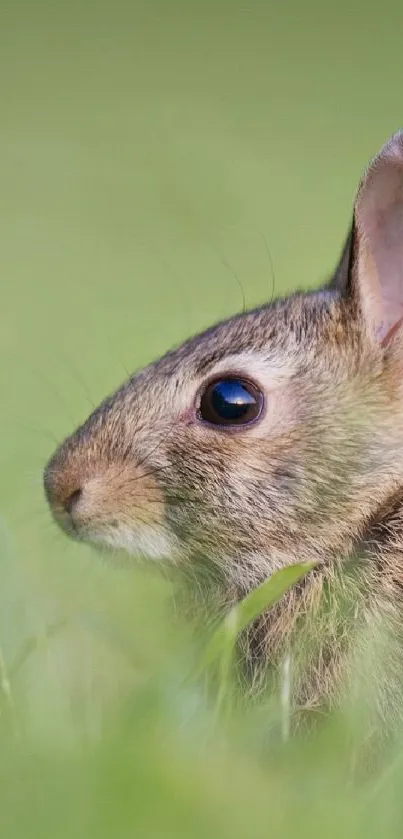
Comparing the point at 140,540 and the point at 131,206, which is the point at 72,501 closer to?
the point at 140,540

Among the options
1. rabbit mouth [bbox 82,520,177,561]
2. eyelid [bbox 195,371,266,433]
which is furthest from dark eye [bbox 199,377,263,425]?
rabbit mouth [bbox 82,520,177,561]

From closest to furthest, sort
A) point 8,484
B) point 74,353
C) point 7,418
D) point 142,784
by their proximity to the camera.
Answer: point 142,784 → point 8,484 → point 7,418 → point 74,353

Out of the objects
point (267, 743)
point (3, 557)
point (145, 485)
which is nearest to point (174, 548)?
point (145, 485)

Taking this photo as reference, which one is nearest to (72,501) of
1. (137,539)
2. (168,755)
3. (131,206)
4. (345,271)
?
(137,539)

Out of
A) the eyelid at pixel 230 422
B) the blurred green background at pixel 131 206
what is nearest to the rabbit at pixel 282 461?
the eyelid at pixel 230 422

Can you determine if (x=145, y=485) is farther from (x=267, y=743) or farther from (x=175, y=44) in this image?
(x=175, y=44)

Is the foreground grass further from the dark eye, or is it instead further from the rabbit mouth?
the dark eye

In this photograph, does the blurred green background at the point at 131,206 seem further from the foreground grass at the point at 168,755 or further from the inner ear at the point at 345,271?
the inner ear at the point at 345,271
